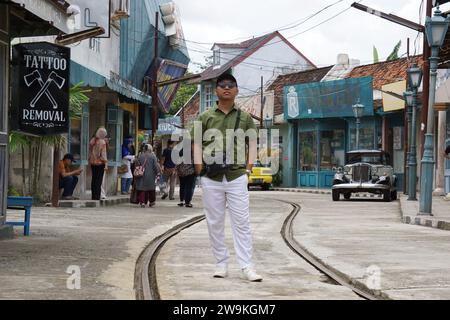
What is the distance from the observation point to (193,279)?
26.3ft

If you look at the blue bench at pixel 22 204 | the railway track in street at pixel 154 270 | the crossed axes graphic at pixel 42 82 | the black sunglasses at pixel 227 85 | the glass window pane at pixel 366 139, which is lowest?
the railway track in street at pixel 154 270

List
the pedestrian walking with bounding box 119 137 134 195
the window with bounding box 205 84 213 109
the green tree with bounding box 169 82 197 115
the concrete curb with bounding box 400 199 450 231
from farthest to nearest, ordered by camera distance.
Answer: the green tree with bounding box 169 82 197 115, the window with bounding box 205 84 213 109, the pedestrian walking with bounding box 119 137 134 195, the concrete curb with bounding box 400 199 450 231

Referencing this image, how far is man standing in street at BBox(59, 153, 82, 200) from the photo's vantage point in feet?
65.7

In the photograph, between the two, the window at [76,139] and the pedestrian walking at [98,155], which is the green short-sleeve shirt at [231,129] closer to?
the pedestrian walking at [98,155]

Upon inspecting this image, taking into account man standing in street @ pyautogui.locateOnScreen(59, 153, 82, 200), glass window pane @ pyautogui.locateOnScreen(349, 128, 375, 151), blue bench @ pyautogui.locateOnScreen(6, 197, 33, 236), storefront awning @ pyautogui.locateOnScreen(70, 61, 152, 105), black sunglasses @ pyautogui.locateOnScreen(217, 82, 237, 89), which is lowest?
blue bench @ pyautogui.locateOnScreen(6, 197, 33, 236)

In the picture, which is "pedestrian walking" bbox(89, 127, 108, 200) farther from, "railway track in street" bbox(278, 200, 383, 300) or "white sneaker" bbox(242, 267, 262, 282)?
"white sneaker" bbox(242, 267, 262, 282)

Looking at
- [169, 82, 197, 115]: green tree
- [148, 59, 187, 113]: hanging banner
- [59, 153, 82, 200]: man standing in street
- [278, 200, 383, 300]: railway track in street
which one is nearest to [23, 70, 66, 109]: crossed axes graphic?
[278, 200, 383, 300]: railway track in street

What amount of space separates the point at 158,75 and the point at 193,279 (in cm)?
2487

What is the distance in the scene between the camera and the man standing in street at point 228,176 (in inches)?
307

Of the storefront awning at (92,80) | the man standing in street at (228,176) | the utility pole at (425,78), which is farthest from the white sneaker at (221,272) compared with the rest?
the utility pole at (425,78)

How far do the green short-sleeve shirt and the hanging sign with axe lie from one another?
4668 millimetres

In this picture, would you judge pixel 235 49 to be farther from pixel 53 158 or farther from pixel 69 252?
pixel 69 252

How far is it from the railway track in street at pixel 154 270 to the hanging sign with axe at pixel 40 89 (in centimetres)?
226
